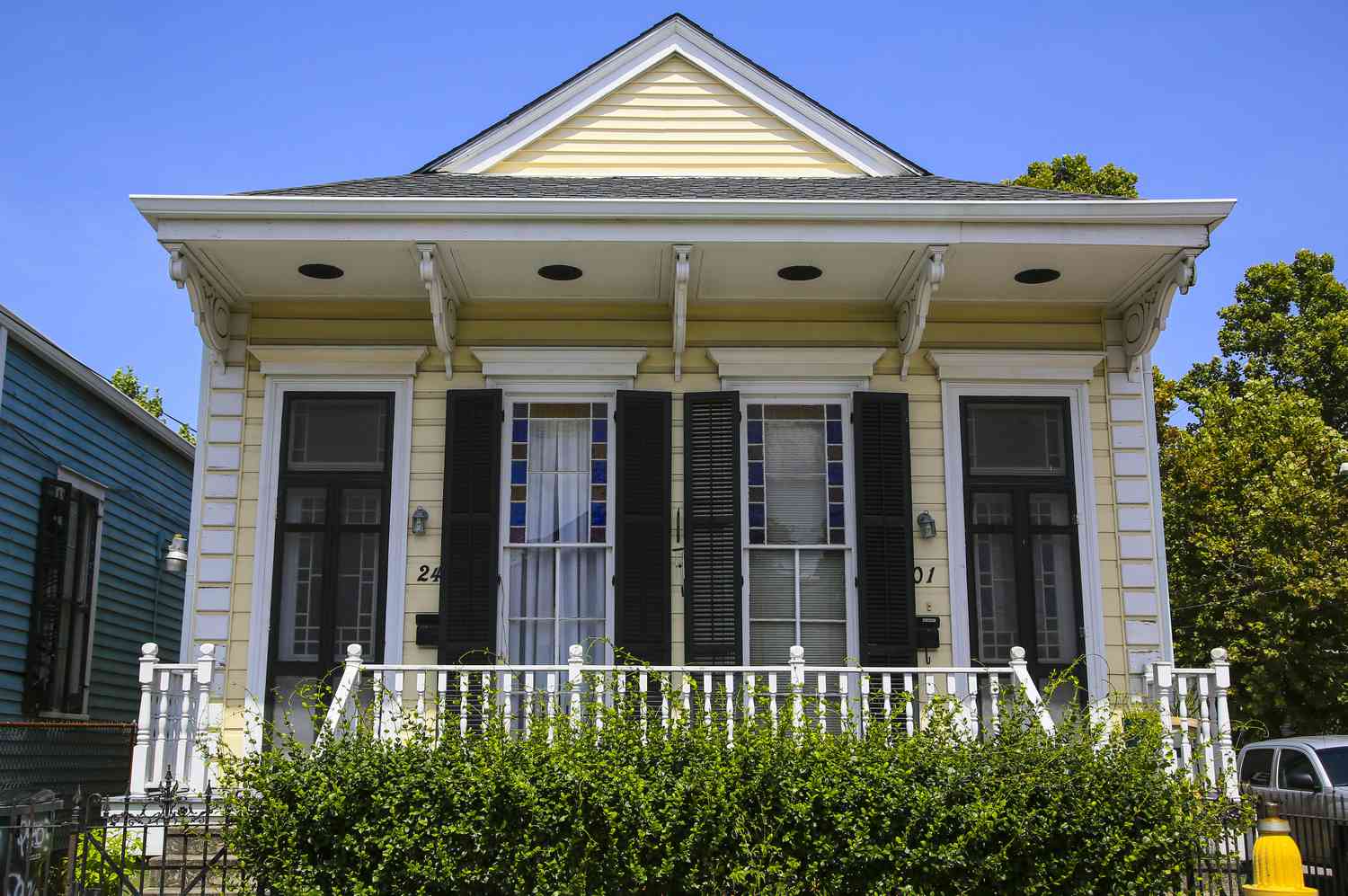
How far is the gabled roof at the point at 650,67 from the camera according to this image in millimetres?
10672

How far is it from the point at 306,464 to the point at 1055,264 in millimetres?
5421

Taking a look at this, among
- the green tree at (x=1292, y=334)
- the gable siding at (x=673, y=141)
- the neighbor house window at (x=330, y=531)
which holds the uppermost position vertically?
the green tree at (x=1292, y=334)

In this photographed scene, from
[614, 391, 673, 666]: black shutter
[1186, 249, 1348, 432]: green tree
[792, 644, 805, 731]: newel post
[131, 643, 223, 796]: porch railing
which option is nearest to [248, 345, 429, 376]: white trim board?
[614, 391, 673, 666]: black shutter

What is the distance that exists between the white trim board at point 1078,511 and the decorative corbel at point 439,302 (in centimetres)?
357

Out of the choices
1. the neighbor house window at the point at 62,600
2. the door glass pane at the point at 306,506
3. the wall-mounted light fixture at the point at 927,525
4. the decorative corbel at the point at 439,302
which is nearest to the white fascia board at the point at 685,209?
the decorative corbel at the point at 439,302

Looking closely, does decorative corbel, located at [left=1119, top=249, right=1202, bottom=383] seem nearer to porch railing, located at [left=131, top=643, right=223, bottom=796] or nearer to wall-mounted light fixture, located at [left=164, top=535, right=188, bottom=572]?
porch railing, located at [left=131, top=643, right=223, bottom=796]

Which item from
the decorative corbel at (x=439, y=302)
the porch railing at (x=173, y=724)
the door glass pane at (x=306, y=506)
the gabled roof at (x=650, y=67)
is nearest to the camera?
the porch railing at (x=173, y=724)

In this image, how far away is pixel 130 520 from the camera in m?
14.7

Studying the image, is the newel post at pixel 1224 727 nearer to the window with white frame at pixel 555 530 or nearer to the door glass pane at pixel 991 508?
the door glass pane at pixel 991 508

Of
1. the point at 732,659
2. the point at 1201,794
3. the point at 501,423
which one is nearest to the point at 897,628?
the point at 732,659

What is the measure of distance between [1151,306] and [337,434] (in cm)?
584

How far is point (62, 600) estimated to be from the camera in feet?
42.2

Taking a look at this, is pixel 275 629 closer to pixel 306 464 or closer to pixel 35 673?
pixel 306 464

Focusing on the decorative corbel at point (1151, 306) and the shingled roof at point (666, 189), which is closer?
the decorative corbel at point (1151, 306)
